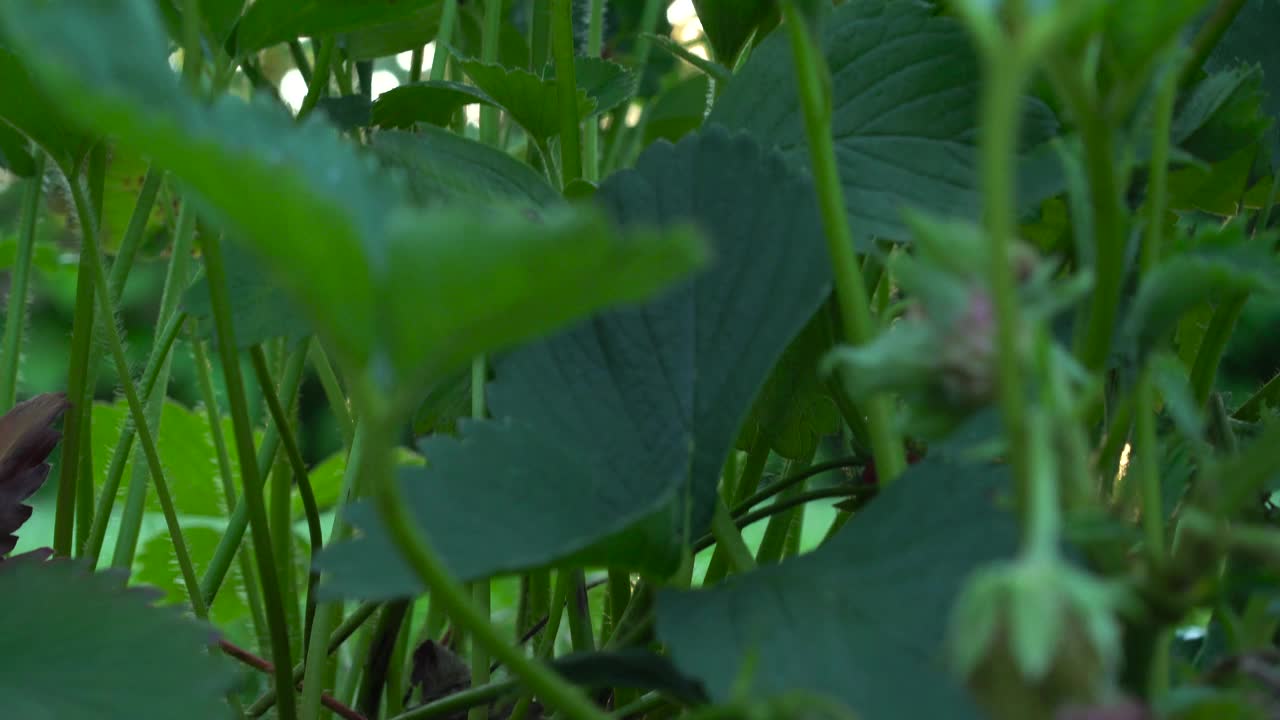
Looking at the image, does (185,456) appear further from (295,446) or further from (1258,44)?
(1258,44)

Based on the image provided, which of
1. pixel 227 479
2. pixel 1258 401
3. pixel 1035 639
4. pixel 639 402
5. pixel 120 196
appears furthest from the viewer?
pixel 120 196

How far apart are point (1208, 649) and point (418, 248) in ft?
0.53

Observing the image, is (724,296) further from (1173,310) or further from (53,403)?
(53,403)

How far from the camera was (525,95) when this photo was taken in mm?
266

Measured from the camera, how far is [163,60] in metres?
0.12

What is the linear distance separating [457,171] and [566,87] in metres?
0.03

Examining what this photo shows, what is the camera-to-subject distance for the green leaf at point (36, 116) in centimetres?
25

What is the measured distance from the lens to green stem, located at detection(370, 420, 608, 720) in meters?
0.10

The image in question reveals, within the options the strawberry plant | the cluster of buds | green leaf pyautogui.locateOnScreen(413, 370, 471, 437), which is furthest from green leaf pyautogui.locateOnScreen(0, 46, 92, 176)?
the cluster of buds

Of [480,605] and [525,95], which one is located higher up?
[525,95]

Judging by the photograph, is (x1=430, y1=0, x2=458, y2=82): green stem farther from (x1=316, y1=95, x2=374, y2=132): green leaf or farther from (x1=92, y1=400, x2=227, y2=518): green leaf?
(x1=92, y1=400, x2=227, y2=518): green leaf

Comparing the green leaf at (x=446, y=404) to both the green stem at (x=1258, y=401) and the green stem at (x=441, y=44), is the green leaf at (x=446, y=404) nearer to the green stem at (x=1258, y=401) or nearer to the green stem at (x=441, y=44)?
the green stem at (x=441, y=44)

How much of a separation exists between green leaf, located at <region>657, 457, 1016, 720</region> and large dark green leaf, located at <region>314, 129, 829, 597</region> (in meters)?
0.02

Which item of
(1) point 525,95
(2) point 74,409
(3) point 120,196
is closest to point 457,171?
(1) point 525,95
